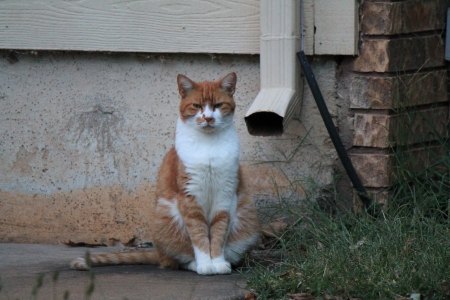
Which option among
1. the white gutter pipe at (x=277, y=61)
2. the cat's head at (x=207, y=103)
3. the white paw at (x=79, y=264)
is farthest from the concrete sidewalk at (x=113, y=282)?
the white gutter pipe at (x=277, y=61)

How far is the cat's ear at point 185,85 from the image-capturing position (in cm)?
377

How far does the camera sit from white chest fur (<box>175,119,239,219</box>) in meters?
3.67

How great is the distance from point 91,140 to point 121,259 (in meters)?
1.04

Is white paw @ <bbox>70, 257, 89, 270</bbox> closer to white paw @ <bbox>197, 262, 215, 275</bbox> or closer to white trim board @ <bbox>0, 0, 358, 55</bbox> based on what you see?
white paw @ <bbox>197, 262, 215, 275</bbox>

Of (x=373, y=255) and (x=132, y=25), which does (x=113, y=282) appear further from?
(x=132, y=25)

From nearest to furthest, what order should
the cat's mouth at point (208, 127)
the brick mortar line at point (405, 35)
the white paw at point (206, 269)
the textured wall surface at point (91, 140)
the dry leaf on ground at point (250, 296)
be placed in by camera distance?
the dry leaf on ground at point (250, 296), the white paw at point (206, 269), the cat's mouth at point (208, 127), the brick mortar line at point (405, 35), the textured wall surface at point (91, 140)

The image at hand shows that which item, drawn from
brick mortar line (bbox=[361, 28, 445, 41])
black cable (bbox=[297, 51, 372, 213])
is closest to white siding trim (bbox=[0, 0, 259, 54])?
black cable (bbox=[297, 51, 372, 213])

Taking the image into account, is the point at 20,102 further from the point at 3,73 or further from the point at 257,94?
the point at 257,94

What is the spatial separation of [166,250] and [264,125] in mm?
932

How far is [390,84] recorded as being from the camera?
4.05 metres

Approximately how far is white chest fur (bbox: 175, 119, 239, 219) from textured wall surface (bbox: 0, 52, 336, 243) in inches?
25.3

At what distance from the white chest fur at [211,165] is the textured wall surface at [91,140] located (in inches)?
25.3

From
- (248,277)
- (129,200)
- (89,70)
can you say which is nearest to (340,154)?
(248,277)

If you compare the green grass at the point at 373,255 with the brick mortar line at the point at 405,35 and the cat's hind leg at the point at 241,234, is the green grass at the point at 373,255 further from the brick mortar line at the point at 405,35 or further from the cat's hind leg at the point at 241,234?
the brick mortar line at the point at 405,35
